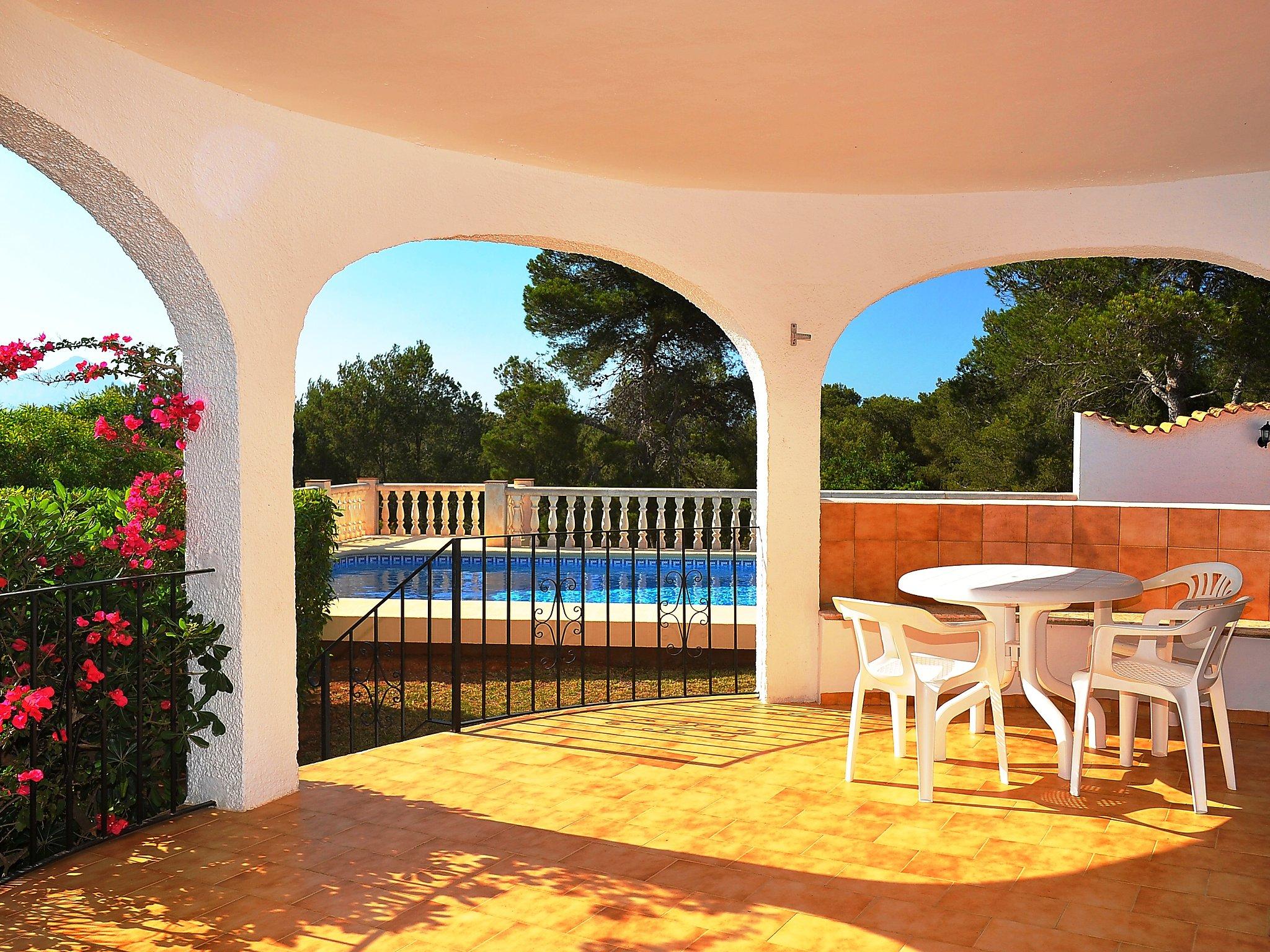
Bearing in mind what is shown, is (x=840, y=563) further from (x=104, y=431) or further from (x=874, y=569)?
(x=104, y=431)

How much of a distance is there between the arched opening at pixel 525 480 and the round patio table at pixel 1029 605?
1.24 meters

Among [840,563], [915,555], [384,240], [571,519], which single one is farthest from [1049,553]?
[571,519]

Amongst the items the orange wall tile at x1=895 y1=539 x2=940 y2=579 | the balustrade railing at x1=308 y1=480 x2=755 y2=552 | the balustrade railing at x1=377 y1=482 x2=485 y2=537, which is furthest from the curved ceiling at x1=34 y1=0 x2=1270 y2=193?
the balustrade railing at x1=377 y1=482 x2=485 y2=537

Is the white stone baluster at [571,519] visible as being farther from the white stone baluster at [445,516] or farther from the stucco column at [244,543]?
the stucco column at [244,543]

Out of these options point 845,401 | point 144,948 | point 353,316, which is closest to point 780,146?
point 144,948

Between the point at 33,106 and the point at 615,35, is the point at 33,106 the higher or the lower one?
the lower one

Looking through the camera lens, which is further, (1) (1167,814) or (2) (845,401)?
(2) (845,401)

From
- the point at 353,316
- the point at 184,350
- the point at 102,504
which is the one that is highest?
the point at 353,316

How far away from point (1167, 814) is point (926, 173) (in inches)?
109

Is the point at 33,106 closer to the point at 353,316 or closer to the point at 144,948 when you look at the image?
the point at 144,948

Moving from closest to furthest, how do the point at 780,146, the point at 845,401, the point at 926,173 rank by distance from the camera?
1. the point at 780,146
2. the point at 926,173
3. the point at 845,401

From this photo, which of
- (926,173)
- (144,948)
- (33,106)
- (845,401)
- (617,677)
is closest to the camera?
(144,948)

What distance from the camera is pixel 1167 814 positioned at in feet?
11.5

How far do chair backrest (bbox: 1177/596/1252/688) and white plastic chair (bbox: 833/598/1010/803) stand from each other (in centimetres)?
68
